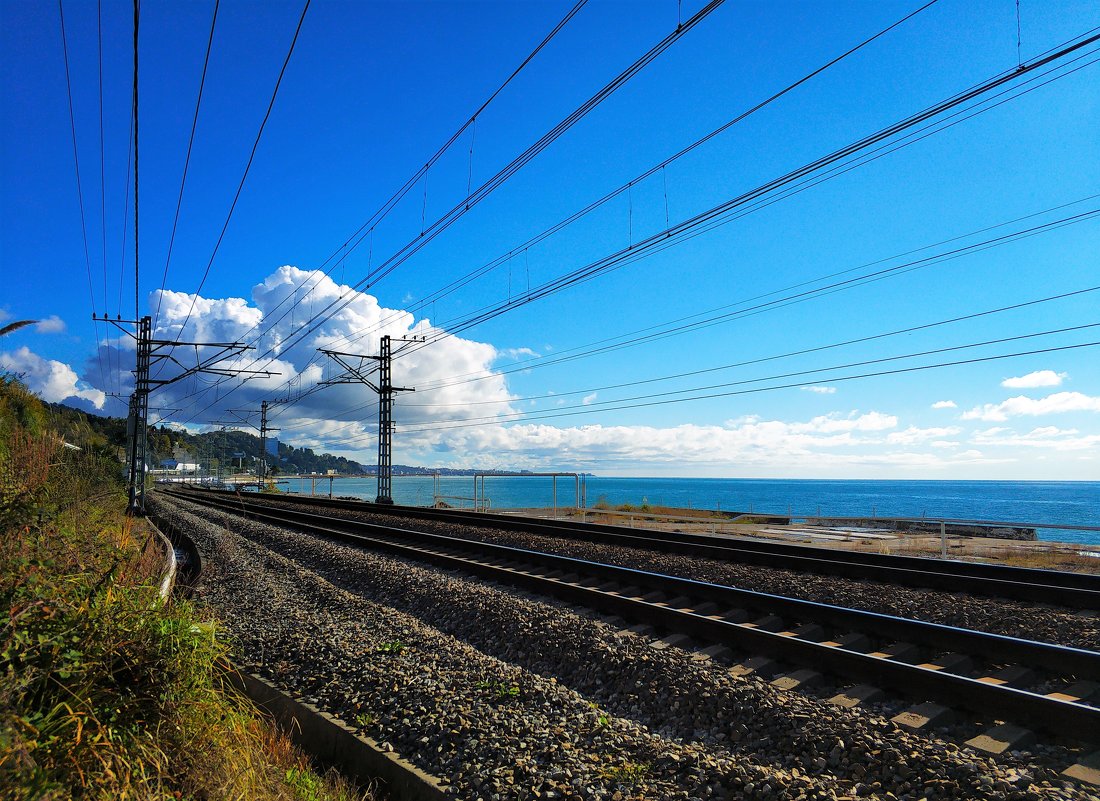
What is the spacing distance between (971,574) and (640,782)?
903cm

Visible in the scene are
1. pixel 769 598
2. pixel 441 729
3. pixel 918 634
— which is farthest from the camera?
Answer: pixel 769 598

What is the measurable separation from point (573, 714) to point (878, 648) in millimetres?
3709

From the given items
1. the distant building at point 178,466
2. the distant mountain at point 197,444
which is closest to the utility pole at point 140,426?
the distant mountain at point 197,444

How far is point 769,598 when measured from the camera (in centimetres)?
806

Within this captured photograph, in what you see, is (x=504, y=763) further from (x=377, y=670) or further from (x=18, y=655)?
(x=18, y=655)

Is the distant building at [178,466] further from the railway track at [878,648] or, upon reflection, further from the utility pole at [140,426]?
the railway track at [878,648]

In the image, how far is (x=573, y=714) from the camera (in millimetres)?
5219

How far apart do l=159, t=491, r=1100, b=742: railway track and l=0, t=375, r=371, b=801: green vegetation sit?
13.2 ft

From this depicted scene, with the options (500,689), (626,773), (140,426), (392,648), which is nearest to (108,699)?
(500,689)

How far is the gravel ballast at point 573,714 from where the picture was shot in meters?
4.12

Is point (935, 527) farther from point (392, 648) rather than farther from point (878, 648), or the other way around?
point (392, 648)

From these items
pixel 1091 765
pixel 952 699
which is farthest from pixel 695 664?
pixel 1091 765

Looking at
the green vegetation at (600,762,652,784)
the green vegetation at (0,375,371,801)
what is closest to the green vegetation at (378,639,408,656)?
the green vegetation at (0,375,371,801)

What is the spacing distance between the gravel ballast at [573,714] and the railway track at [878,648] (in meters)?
0.50
